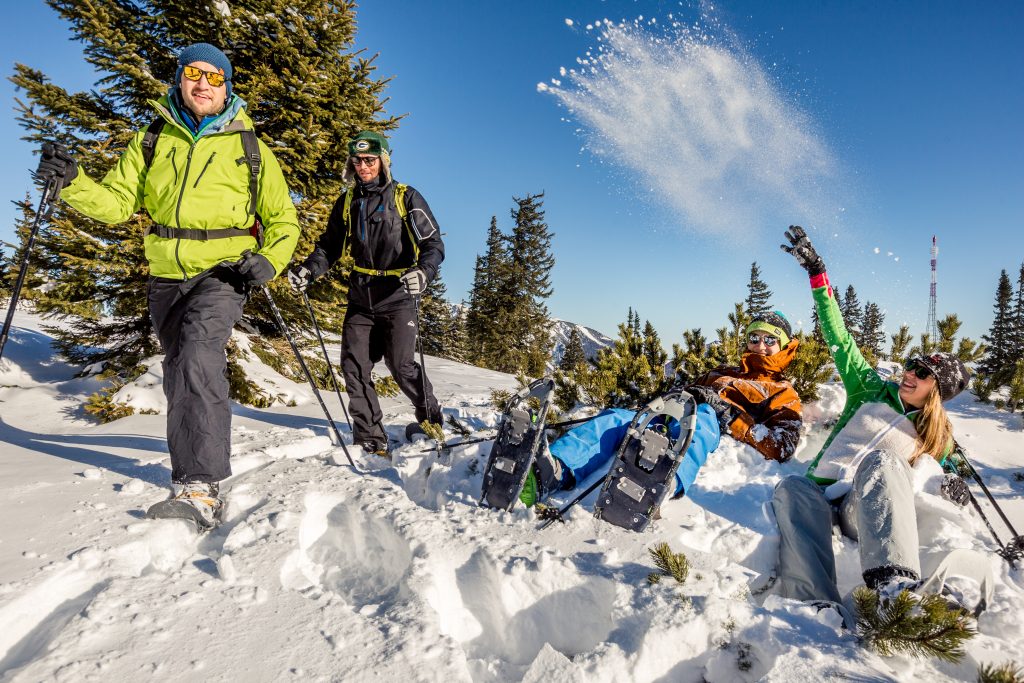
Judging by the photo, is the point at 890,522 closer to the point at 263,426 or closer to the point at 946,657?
the point at 946,657

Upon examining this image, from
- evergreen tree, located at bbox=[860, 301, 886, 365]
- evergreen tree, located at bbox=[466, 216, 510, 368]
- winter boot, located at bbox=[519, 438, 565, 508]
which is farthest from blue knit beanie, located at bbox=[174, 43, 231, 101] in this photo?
evergreen tree, located at bbox=[860, 301, 886, 365]

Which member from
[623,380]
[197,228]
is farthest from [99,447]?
[623,380]

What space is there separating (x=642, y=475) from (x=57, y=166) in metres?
3.31

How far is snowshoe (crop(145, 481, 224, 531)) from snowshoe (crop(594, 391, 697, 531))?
1.96 metres

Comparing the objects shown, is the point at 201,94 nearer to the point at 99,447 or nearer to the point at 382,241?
the point at 382,241

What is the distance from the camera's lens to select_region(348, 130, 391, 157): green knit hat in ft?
12.7

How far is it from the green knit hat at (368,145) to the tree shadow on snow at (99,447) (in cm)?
263

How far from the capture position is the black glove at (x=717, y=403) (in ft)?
13.5

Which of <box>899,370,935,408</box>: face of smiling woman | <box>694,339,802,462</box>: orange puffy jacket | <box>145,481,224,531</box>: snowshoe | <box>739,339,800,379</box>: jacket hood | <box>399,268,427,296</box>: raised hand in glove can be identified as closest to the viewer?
<box>145,481,224,531</box>: snowshoe

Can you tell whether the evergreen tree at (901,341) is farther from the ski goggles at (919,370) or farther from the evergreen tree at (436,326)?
the evergreen tree at (436,326)

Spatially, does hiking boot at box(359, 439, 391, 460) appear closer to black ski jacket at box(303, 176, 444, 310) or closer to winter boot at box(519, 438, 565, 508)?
black ski jacket at box(303, 176, 444, 310)

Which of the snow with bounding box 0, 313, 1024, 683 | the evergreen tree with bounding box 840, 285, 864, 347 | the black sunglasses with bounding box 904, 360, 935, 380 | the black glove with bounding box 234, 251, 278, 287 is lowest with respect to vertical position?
the snow with bounding box 0, 313, 1024, 683

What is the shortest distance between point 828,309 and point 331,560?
3.70 m

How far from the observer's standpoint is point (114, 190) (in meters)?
2.74
